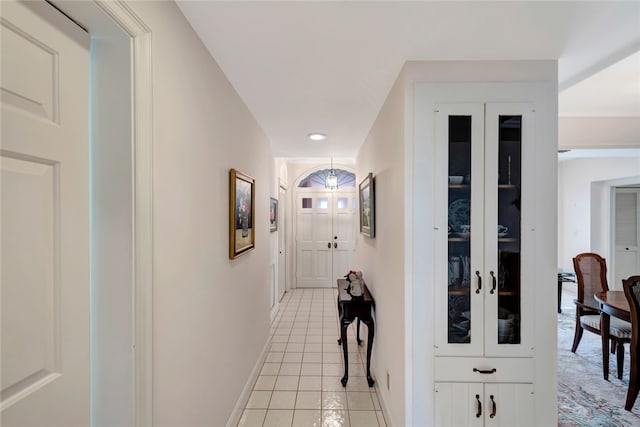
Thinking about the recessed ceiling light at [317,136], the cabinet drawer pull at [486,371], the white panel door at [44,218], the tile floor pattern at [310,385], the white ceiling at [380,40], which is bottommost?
the tile floor pattern at [310,385]

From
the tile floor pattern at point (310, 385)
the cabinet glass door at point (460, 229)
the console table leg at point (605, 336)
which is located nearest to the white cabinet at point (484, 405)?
the cabinet glass door at point (460, 229)

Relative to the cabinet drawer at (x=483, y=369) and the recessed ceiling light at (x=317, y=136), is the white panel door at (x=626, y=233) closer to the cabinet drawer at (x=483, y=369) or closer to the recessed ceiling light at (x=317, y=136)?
the cabinet drawer at (x=483, y=369)

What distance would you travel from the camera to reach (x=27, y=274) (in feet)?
2.46

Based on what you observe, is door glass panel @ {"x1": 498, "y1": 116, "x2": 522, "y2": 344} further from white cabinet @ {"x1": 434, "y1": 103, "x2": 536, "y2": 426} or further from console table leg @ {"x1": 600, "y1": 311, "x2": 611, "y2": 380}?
console table leg @ {"x1": 600, "y1": 311, "x2": 611, "y2": 380}

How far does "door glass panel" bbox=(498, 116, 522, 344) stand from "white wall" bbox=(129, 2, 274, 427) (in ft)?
5.65

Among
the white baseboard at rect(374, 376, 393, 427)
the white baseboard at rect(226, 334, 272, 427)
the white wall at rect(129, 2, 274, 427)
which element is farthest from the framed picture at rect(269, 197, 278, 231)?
the white baseboard at rect(374, 376, 393, 427)

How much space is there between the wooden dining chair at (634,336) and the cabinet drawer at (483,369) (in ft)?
4.19

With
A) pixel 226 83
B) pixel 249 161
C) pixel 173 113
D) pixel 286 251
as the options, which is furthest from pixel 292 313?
pixel 173 113

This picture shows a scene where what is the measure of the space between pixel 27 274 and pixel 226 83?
1565 mm

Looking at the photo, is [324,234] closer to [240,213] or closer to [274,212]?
[274,212]

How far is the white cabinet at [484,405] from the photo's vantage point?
1700 millimetres

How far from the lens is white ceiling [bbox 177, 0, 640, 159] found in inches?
50.5

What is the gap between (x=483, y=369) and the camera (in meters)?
1.71

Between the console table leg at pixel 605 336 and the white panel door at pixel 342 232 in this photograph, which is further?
the white panel door at pixel 342 232
